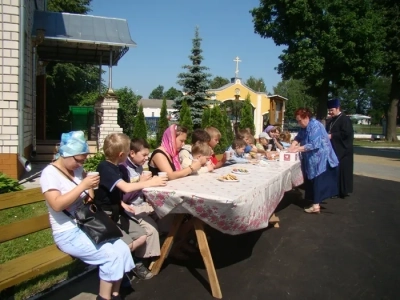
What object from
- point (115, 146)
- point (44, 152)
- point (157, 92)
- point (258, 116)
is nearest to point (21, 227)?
point (115, 146)

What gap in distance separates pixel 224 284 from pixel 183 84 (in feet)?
67.5

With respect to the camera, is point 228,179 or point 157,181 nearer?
point 157,181

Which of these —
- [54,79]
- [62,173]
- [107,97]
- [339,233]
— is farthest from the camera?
[54,79]

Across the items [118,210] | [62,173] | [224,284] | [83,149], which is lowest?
[224,284]

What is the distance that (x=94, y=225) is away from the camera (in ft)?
9.38

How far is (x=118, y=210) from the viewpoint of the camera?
11.1 feet

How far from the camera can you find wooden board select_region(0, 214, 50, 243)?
3.04 meters

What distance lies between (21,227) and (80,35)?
1060 cm

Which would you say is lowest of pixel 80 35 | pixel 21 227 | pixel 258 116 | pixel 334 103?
pixel 21 227

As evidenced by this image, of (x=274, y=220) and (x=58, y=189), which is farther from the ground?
(x=58, y=189)

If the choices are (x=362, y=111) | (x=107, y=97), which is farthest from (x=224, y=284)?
(x=362, y=111)

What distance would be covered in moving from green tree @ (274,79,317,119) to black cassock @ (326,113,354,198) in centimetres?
5464

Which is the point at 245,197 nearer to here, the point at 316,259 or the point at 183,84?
the point at 316,259

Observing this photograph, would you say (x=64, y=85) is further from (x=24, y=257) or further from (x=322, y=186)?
(x=24, y=257)
